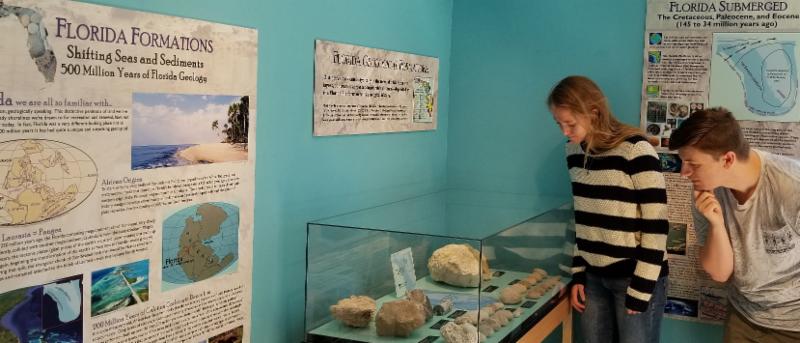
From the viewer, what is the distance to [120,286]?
82.1 inches

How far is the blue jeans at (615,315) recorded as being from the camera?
289 centimetres

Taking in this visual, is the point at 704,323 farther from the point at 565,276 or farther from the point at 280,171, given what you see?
the point at 280,171

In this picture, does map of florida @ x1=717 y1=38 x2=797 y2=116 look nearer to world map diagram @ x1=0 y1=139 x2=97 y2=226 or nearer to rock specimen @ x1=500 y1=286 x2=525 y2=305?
rock specimen @ x1=500 y1=286 x2=525 y2=305

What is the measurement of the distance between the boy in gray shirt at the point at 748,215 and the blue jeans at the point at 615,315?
Answer: 263 millimetres

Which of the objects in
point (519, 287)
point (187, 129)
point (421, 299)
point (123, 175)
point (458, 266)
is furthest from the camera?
point (519, 287)

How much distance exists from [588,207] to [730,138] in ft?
1.98

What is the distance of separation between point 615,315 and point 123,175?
6.33 ft

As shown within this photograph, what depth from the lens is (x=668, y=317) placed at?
3.63m

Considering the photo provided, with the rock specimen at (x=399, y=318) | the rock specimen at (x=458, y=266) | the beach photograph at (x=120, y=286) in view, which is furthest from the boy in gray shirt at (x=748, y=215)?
the beach photograph at (x=120, y=286)

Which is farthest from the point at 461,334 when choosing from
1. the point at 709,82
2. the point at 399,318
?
the point at 709,82

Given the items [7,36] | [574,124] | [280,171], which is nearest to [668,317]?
[574,124]

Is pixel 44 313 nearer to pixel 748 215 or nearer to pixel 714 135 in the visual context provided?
pixel 714 135

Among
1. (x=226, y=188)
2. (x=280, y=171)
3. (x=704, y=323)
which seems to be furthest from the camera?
(x=704, y=323)

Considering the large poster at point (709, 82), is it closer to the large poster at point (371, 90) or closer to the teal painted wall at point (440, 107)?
the teal painted wall at point (440, 107)
